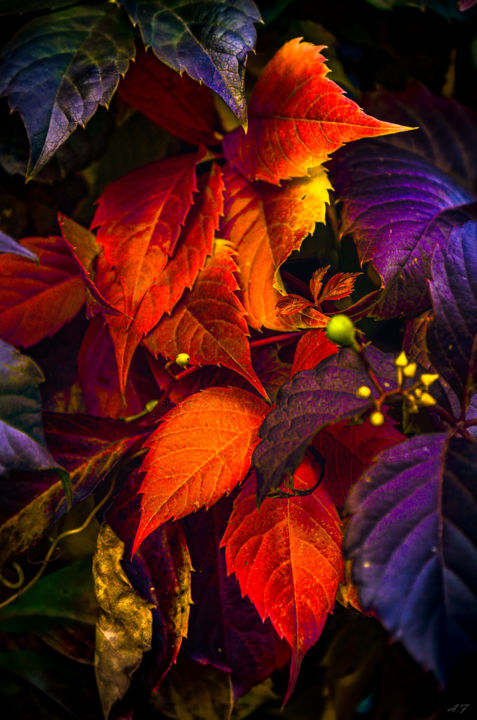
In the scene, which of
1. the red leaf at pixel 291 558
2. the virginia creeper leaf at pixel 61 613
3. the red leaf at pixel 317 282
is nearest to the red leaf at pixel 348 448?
the red leaf at pixel 291 558

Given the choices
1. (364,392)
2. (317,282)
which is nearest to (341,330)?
(364,392)

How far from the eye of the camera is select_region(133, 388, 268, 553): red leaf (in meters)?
0.45

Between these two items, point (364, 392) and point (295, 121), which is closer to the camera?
point (364, 392)

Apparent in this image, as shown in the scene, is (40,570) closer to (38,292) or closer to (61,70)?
(38,292)

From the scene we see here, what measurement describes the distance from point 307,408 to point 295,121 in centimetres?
30

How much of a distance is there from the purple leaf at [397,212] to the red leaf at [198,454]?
16cm

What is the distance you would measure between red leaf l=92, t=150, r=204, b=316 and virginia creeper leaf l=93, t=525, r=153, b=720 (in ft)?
0.83

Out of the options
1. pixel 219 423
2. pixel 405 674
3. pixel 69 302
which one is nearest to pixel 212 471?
pixel 219 423

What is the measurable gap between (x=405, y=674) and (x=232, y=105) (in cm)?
66

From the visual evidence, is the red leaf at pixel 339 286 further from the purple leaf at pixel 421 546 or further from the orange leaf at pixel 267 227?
the purple leaf at pixel 421 546

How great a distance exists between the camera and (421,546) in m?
0.36

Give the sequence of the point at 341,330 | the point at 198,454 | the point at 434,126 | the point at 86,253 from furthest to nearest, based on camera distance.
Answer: the point at 434,126 < the point at 86,253 < the point at 198,454 < the point at 341,330

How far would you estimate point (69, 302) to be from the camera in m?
0.62

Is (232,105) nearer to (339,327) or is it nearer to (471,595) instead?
(339,327)
